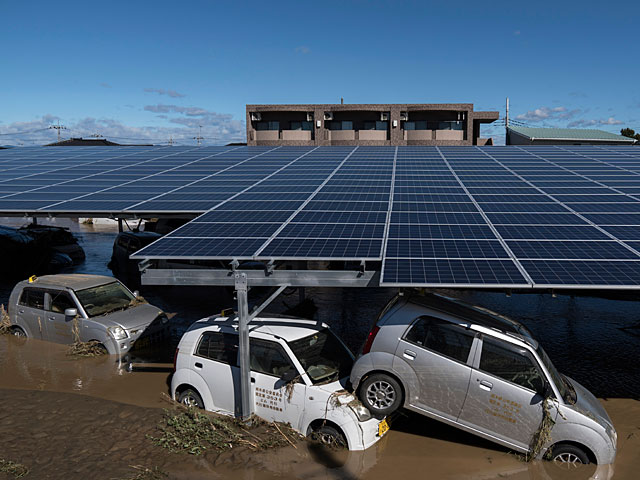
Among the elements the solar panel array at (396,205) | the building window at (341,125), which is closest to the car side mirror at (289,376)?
the solar panel array at (396,205)

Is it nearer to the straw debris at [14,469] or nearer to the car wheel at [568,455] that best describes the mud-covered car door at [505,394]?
the car wheel at [568,455]

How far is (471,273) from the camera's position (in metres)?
7.02

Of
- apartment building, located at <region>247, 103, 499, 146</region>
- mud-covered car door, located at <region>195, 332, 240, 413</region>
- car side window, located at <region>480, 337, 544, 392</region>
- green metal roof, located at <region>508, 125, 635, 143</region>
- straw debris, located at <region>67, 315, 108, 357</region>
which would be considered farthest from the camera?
apartment building, located at <region>247, 103, 499, 146</region>

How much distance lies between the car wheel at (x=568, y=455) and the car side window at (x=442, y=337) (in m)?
1.73

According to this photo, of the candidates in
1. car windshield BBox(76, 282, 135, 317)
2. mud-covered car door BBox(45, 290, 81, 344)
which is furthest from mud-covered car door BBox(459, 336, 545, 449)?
mud-covered car door BBox(45, 290, 81, 344)

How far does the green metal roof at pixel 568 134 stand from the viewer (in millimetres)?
33219

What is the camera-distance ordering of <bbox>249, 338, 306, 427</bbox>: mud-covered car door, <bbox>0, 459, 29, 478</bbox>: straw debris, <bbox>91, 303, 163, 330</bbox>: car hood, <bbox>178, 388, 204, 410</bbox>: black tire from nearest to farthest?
<bbox>0, 459, 29, 478</bbox>: straw debris → <bbox>249, 338, 306, 427</bbox>: mud-covered car door → <bbox>178, 388, 204, 410</bbox>: black tire → <bbox>91, 303, 163, 330</bbox>: car hood

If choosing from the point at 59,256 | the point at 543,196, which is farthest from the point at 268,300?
the point at 59,256

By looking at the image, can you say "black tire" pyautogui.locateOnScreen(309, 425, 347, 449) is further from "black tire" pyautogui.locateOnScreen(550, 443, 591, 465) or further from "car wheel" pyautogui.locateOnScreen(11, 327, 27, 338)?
"car wheel" pyautogui.locateOnScreen(11, 327, 27, 338)

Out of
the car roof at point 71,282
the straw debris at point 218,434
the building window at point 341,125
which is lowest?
the straw debris at point 218,434

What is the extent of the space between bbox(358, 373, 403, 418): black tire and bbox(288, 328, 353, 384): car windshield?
0.60 metres

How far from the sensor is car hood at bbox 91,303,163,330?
1112cm

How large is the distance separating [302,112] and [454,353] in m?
38.8

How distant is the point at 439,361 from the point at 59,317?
9531 mm
